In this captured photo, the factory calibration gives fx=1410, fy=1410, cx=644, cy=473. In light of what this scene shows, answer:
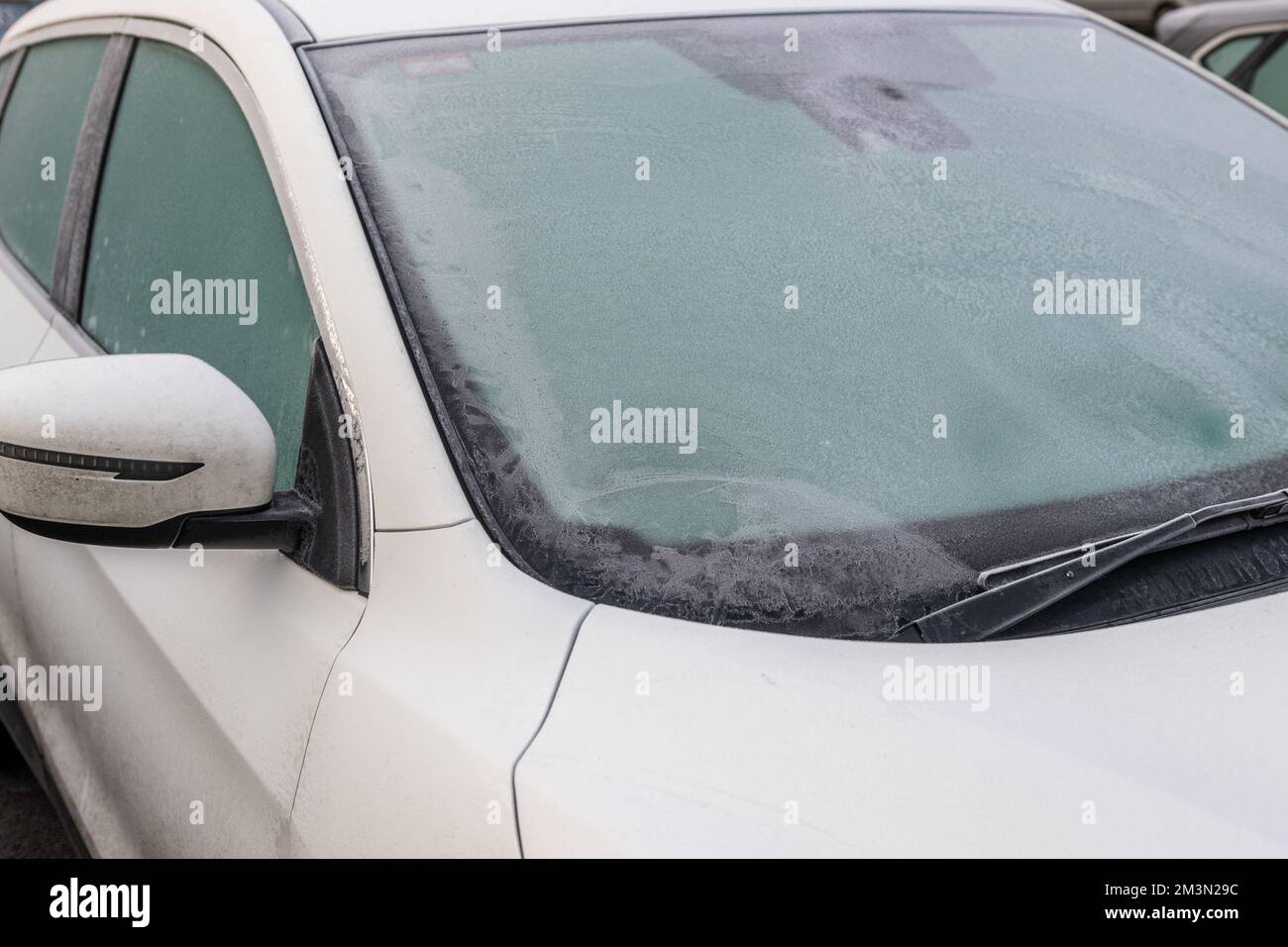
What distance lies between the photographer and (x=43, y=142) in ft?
8.63

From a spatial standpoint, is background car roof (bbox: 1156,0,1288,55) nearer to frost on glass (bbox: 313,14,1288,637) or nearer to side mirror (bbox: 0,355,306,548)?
frost on glass (bbox: 313,14,1288,637)

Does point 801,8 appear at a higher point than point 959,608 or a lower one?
higher

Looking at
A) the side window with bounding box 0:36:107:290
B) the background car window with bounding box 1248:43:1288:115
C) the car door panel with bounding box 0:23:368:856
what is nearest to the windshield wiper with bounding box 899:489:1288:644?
the car door panel with bounding box 0:23:368:856

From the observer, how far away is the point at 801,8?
6.86 feet

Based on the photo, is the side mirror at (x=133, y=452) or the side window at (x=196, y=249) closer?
the side mirror at (x=133, y=452)

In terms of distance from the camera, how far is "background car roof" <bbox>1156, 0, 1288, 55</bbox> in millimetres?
5105

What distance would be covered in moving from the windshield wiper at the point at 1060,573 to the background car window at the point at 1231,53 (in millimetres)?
4245

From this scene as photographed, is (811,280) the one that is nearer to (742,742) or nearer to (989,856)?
(742,742)

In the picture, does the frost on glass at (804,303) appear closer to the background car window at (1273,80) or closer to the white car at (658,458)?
→ the white car at (658,458)

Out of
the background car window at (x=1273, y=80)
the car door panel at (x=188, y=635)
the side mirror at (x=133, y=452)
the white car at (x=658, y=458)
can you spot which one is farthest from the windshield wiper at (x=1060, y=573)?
the background car window at (x=1273, y=80)

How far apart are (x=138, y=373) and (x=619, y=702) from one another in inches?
24.5

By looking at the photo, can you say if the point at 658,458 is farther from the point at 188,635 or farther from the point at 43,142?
the point at 43,142

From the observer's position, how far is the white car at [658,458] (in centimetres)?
119
